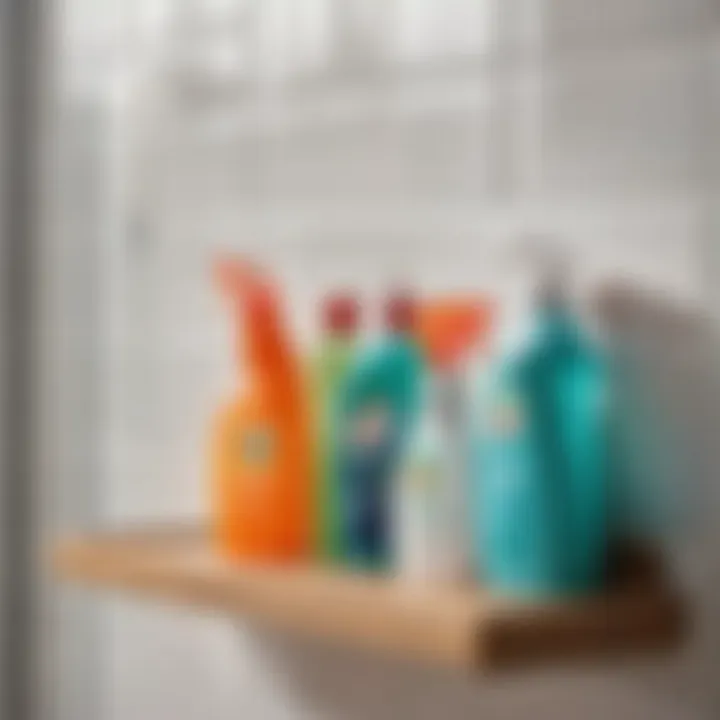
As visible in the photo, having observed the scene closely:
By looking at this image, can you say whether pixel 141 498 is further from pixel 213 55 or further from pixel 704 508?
pixel 704 508

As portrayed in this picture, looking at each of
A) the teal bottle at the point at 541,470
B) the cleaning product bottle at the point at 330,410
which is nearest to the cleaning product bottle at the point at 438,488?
the teal bottle at the point at 541,470

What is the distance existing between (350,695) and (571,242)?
0.45 metres

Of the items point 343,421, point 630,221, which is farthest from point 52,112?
point 630,221

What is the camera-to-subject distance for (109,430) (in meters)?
1.71

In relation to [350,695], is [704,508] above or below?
above

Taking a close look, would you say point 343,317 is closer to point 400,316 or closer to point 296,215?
point 400,316

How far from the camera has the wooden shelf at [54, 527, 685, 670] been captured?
3.48ft

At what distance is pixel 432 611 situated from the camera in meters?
1.09

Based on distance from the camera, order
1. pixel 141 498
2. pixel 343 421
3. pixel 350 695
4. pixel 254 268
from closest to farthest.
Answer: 1. pixel 343 421
2. pixel 350 695
3. pixel 254 268
4. pixel 141 498

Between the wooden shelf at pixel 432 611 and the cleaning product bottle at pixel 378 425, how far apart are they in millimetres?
47

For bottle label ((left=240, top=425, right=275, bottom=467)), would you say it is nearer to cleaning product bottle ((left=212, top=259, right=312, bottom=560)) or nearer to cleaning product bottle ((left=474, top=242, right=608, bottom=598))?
cleaning product bottle ((left=212, top=259, right=312, bottom=560))

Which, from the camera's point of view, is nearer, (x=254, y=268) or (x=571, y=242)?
(x=571, y=242)

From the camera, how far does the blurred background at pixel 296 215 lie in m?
1.19

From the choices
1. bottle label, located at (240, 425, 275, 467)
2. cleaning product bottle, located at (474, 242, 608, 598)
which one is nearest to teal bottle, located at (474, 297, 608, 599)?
cleaning product bottle, located at (474, 242, 608, 598)
